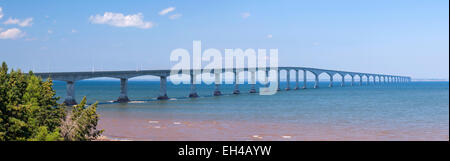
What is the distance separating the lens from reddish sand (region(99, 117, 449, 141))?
2839cm

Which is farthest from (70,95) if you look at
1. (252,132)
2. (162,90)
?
(252,132)

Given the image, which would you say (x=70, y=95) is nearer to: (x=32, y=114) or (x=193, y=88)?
(x=193, y=88)

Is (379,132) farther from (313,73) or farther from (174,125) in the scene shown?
(313,73)

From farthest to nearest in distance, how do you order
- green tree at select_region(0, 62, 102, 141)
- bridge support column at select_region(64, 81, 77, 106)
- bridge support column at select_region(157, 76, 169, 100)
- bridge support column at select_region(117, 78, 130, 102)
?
bridge support column at select_region(157, 76, 169, 100) → bridge support column at select_region(117, 78, 130, 102) → bridge support column at select_region(64, 81, 77, 106) → green tree at select_region(0, 62, 102, 141)

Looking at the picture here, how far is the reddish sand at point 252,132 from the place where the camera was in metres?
28.4

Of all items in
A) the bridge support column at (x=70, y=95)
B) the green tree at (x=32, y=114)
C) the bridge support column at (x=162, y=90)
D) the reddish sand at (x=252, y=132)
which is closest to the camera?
the green tree at (x=32, y=114)

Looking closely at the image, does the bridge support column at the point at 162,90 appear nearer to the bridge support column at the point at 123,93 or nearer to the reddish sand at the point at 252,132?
the bridge support column at the point at 123,93

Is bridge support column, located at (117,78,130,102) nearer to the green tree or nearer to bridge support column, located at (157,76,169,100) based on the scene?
bridge support column, located at (157,76,169,100)

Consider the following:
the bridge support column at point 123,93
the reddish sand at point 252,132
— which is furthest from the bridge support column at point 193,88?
the reddish sand at point 252,132

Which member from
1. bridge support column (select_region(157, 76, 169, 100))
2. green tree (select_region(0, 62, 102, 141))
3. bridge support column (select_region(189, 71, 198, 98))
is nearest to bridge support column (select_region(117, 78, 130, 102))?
bridge support column (select_region(157, 76, 169, 100))

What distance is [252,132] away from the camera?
31250mm

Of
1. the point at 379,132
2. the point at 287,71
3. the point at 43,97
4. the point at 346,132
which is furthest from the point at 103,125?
the point at 287,71

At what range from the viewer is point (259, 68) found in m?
135
